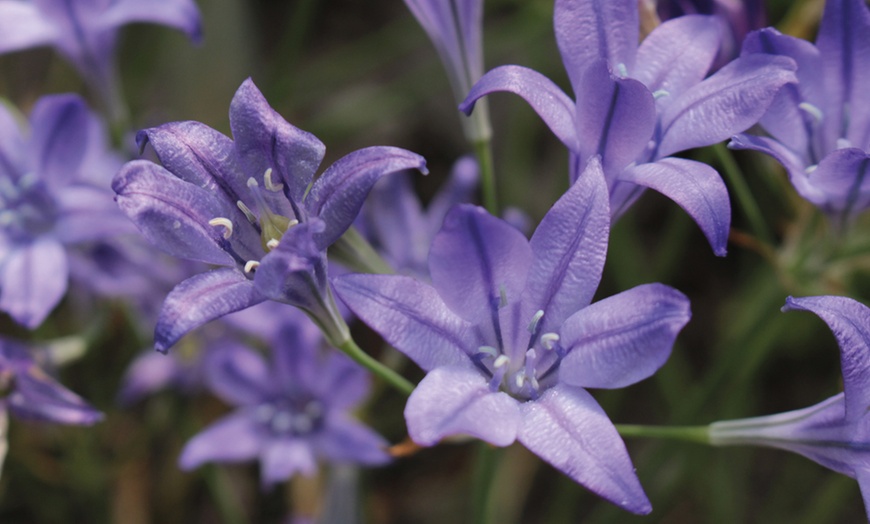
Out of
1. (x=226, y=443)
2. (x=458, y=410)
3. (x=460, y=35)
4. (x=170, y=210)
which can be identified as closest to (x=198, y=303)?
→ (x=170, y=210)

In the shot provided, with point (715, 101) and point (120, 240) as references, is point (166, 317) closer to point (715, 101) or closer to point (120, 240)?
→ point (715, 101)

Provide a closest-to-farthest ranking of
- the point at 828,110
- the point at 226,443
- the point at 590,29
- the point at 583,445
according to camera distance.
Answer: the point at 583,445, the point at 590,29, the point at 828,110, the point at 226,443

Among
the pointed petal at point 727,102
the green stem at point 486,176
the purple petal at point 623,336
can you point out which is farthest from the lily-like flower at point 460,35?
the purple petal at point 623,336

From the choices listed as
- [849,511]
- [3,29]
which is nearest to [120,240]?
[3,29]

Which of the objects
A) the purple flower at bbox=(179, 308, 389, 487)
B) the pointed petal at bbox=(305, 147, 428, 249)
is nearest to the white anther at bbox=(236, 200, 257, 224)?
the pointed petal at bbox=(305, 147, 428, 249)

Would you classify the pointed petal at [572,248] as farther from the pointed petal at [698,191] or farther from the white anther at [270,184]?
the white anther at [270,184]

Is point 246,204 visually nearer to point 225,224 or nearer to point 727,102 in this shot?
point 225,224
